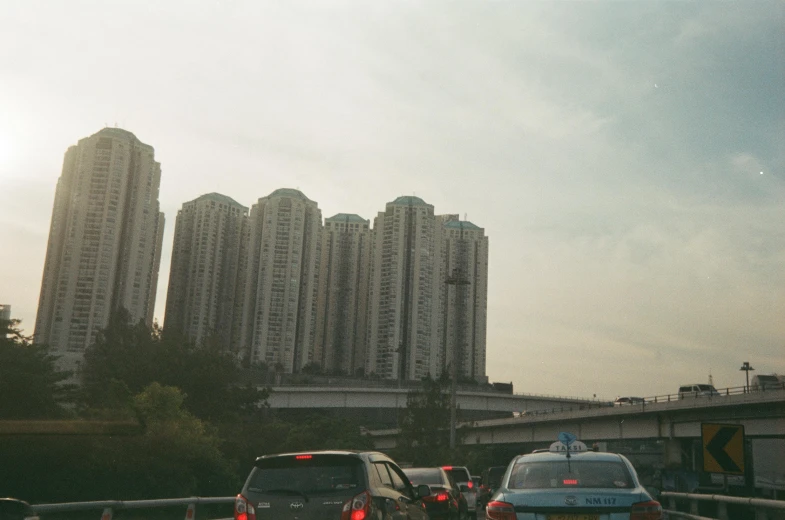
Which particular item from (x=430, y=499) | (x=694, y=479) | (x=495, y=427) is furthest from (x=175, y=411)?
(x=495, y=427)

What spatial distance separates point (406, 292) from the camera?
4190 inches

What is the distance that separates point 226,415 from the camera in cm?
6219

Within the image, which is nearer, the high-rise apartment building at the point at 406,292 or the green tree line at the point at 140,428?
the green tree line at the point at 140,428

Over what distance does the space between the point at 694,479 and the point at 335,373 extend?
6304 centimetres

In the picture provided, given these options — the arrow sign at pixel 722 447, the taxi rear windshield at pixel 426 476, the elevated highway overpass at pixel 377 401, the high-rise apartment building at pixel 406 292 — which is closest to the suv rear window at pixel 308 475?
the arrow sign at pixel 722 447

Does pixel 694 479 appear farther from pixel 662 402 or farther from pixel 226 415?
pixel 226 415

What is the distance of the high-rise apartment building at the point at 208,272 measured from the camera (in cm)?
10694

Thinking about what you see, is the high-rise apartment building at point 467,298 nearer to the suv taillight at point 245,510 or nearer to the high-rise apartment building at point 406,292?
the high-rise apartment building at point 406,292

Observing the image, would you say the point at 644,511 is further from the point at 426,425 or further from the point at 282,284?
the point at 282,284

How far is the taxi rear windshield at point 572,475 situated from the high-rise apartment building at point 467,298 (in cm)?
9703

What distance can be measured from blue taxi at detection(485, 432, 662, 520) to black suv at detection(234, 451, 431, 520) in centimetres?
125

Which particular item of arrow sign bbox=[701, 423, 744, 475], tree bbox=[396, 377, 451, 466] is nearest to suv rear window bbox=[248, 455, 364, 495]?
arrow sign bbox=[701, 423, 744, 475]

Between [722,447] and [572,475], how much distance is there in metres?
5.11

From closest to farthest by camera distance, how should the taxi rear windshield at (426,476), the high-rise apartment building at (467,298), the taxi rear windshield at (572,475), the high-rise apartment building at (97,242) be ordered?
the taxi rear windshield at (572,475)
the taxi rear windshield at (426,476)
the high-rise apartment building at (97,242)
the high-rise apartment building at (467,298)
